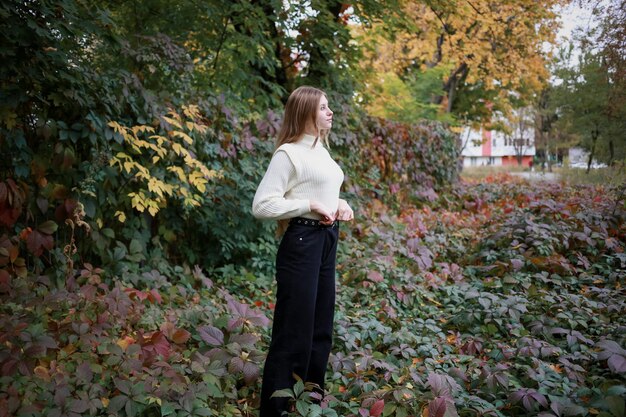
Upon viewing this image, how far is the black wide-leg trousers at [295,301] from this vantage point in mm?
3035

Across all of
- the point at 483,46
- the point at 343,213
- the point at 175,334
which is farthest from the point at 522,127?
the point at 175,334

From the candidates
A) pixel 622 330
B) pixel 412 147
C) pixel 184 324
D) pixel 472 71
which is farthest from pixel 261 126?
pixel 472 71

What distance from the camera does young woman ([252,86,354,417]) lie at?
119 inches


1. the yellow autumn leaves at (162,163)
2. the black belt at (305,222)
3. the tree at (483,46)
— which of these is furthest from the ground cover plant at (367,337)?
the tree at (483,46)

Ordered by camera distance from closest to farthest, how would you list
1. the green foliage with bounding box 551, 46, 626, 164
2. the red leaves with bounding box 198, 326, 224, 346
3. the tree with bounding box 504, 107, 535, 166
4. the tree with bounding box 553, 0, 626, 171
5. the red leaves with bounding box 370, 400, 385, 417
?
the red leaves with bounding box 370, 400, 385, 417 < the red leaves with bounding box 198, 326, 224, 346 < the tree with bounding box 553, 0, 626, 171 < the green foliage with bounding box 551, 46, 626, 164 < the tree with bounding box 504, 107, 535, 166

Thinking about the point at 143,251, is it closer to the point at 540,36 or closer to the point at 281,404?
the point at 281,404

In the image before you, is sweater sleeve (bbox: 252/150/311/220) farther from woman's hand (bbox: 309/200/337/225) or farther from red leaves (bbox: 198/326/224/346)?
red leaves (bbox: 198/326/224/346)

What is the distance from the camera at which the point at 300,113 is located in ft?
10.5

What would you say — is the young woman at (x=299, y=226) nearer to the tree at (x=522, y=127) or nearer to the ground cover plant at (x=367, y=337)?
the ground cover plant at (x=367, y=337)

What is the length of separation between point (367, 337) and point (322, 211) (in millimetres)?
1799

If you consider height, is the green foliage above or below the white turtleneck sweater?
above

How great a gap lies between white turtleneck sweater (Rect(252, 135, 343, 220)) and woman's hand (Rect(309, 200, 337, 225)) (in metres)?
0.03

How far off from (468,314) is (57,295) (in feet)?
11.2

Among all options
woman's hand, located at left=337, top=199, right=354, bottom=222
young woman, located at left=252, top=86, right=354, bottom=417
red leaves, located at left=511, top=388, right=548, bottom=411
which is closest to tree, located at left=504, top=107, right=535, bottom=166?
red leaves, located at left=511, top=388, right=548, bottom=411
